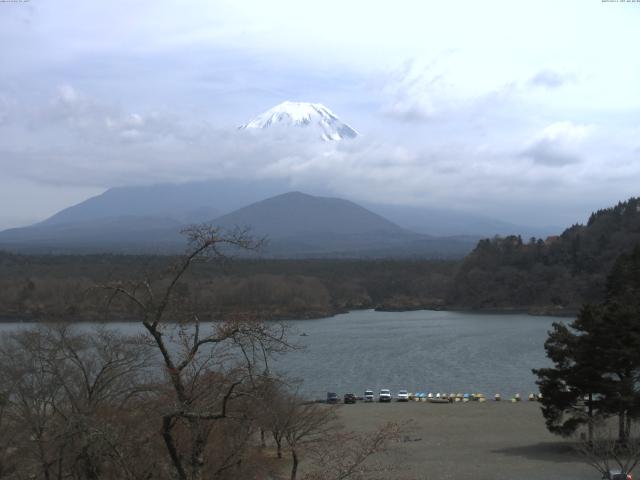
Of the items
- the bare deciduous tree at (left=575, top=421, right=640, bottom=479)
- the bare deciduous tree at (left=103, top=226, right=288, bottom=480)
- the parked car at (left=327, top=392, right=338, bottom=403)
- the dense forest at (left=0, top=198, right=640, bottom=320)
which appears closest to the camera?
the bare deciduous tree at (left=103, top=226, right=288, bottom=480)

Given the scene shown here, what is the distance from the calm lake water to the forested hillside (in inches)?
309

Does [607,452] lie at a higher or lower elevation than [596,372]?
lower

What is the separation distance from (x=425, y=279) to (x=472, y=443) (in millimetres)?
48158

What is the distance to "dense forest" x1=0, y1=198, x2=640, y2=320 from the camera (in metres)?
47.2

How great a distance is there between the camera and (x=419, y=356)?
30016 millimetres

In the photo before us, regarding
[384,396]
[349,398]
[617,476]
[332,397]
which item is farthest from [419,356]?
[617,476]

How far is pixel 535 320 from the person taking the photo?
4462 cm

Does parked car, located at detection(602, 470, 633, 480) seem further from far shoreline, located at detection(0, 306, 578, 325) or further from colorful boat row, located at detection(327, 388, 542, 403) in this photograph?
far shoreline, located at detection(0, 306, 578, 325)

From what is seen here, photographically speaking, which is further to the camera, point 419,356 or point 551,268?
point 551,268

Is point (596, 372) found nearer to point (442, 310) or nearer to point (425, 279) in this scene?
point (442, 310)

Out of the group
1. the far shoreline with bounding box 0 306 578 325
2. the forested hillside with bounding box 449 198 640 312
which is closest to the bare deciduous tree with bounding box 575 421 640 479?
the far shoreline with bounding box 0 306 578 325

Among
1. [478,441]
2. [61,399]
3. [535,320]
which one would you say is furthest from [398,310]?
[61,399]

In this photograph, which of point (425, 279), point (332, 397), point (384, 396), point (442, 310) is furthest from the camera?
point (425, 279)

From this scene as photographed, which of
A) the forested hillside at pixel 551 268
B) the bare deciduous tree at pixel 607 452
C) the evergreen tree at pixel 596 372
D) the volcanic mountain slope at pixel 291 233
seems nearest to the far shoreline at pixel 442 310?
the forested hillside at pixel 551 268
